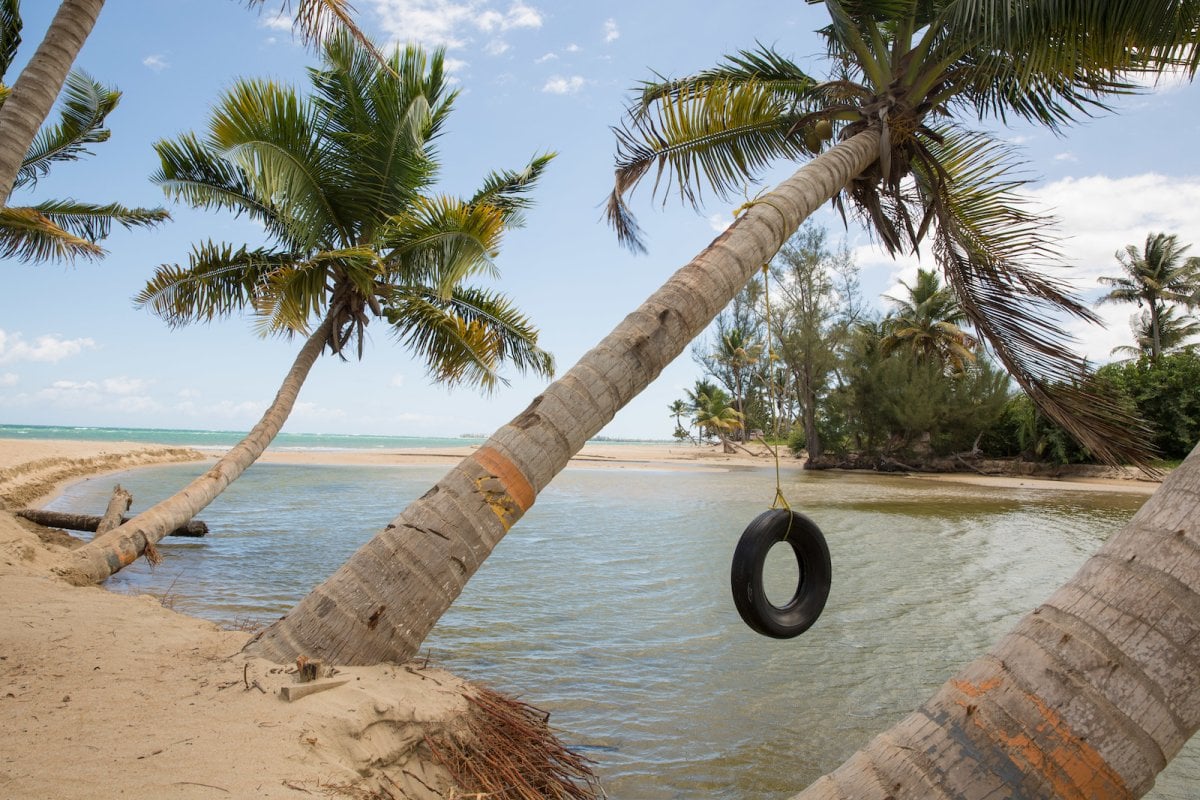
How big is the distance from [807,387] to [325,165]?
34.8 m

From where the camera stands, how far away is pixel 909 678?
5805 millimetres

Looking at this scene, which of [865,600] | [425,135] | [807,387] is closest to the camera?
[865,600]

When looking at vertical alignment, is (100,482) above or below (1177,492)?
below

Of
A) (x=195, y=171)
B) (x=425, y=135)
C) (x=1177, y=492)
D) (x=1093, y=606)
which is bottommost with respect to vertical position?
(x=1093, y=606)

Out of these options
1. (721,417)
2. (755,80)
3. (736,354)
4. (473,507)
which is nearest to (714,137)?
(755,80)

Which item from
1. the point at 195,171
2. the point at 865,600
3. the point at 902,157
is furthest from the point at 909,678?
the point at 195,171

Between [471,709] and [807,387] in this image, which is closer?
[471,709]

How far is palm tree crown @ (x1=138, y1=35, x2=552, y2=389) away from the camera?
9.28 m

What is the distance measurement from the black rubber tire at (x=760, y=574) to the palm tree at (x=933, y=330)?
36.4 meters

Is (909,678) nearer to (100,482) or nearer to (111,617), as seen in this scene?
(111,617)

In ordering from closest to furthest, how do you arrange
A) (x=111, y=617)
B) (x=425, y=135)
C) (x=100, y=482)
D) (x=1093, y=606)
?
1. (x=1093, y=606)
2. (x=111, y=617)
3. (x=425, y=135)
4. (x=100, y=482)

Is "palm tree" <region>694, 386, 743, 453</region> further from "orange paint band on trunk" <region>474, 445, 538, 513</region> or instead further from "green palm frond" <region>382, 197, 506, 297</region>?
"orange paint band on trunk" <region>474, 445, 538, 513</region>

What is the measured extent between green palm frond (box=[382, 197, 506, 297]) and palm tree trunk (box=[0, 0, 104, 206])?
183 inches

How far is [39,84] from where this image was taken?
15.8 ft
